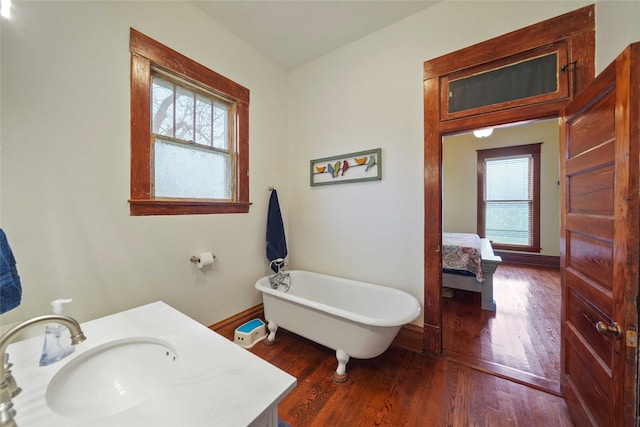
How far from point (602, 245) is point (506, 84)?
128cm

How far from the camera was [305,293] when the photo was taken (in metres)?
2.52

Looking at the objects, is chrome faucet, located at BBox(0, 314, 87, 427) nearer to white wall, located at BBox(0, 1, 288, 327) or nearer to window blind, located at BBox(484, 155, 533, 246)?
white wall, located at BBox(0, 1, 288, 327)

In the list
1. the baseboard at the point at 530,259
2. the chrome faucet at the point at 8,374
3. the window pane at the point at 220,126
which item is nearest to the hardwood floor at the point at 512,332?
the baseboard at the point at 530,259

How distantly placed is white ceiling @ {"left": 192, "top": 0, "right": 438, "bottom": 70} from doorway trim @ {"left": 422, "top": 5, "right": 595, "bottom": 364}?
59cm

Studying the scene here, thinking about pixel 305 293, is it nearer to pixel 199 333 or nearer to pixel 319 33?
pixel 199 333

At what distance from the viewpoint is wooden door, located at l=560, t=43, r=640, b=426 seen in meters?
0.83

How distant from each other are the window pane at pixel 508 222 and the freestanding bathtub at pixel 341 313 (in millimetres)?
4218

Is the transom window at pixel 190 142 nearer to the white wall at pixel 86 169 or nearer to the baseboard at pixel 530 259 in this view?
the white wall at pixel 86 169

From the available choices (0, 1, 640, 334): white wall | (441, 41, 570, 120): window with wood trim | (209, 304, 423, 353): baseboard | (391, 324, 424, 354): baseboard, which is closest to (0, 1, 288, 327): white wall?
(0, 1, 640, 334): white wall

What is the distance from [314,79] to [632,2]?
7.28ft

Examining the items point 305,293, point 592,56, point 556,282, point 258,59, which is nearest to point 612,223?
point 592,56

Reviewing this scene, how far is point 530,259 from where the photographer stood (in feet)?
14.8

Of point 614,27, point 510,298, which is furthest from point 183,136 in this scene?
point 510,298

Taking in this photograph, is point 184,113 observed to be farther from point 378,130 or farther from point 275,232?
point 378,130
